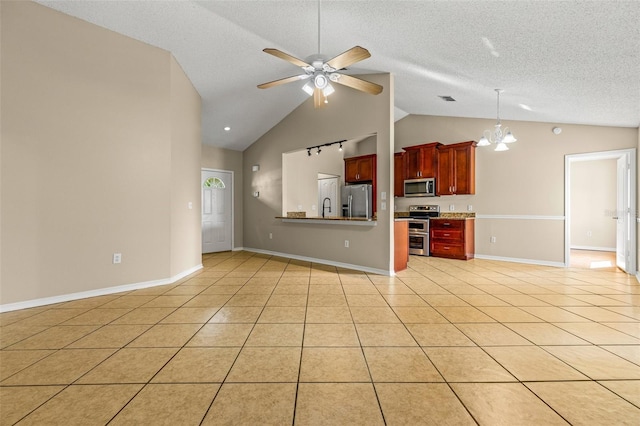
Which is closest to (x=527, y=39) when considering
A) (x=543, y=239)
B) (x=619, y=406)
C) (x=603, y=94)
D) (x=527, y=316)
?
(x=603, y=94)

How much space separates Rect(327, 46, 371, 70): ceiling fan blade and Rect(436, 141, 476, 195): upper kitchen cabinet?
14.2ft

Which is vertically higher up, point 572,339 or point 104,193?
point 104,193

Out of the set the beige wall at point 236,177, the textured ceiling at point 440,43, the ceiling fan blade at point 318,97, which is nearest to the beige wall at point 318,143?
the beige wall at point 236,177

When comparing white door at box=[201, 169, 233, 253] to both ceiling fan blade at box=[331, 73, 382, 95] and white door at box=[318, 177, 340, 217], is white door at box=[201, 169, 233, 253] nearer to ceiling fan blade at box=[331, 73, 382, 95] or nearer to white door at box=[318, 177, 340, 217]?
white door at box=[318, 177, 340, 217]

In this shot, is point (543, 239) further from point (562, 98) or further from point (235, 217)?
point (235, 217)

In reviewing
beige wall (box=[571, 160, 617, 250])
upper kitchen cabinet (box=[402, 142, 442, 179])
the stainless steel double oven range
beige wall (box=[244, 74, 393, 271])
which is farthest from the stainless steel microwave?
beige wall (box=[571, 160, 617, 250])

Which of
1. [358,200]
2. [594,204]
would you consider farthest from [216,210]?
[594,204]

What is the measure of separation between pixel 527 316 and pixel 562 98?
3088 millimetres

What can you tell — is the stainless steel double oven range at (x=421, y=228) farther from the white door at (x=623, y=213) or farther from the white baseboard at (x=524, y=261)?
the white door at (x=623, y=213)

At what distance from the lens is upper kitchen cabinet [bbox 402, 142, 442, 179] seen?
20.9 ft

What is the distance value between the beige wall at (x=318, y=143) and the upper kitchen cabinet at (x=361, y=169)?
5.94 ft

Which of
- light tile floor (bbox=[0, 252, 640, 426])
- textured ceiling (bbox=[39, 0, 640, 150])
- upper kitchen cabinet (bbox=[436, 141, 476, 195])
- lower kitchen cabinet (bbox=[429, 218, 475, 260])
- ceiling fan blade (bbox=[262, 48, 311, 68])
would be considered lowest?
light tile floor (bbox=[0, 252, 640, 426])

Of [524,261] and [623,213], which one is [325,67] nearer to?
[524,261]

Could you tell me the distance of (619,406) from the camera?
1529 millimetres
